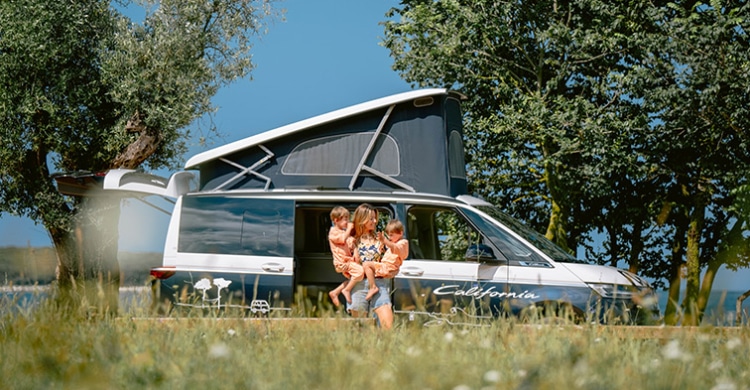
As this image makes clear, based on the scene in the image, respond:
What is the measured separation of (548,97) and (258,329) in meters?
14.6

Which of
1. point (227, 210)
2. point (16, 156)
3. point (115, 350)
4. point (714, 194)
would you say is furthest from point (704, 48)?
point (16, 156)

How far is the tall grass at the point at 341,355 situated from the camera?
449 cm

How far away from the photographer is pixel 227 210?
9938mm

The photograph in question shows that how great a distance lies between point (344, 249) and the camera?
8711mm

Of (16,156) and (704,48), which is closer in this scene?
(704,48)

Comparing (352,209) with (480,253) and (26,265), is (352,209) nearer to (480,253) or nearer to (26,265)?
(480,253)

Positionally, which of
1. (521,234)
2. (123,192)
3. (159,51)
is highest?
(159,51)

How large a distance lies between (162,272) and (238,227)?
1.04m

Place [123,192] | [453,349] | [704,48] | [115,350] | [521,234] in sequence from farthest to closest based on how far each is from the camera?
[704,48]
[123,192]
[521,234]
[453,349]
[115,350]

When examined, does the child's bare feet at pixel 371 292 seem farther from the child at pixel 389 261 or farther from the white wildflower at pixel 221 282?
the white wildflower at pixel 221 282

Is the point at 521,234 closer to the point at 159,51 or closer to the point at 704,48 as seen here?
the point at 704,48

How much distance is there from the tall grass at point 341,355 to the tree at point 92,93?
14.1m

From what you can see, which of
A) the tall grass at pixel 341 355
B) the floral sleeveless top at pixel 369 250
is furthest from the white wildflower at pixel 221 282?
the tall grass at pixel 341 355

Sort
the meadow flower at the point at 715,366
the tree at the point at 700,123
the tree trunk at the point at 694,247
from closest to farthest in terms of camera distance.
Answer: the meadow flower at the point at 715,366 → the tree at the point at 700,123 → the tree trunk at the point at 694,247
